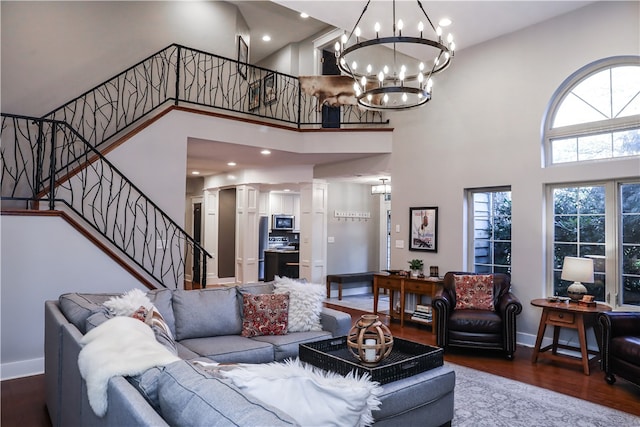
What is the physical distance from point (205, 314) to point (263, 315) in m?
0.50

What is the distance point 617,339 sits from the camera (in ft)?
12.1

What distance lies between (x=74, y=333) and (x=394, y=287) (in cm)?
473

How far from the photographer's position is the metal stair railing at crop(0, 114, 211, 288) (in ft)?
15.5

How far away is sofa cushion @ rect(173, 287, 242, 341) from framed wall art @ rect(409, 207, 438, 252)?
3509mm

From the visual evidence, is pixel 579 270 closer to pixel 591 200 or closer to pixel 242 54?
pixel 591 200

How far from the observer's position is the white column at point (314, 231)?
28.9 ft

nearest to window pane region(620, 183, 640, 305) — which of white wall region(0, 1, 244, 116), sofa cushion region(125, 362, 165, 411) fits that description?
sofa cushion region(125, 362, 165, 411)

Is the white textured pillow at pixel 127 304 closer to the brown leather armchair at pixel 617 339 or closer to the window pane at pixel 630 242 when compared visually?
the brown leather armchair at pixel 617 339

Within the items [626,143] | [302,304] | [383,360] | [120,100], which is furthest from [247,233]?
[626,143]

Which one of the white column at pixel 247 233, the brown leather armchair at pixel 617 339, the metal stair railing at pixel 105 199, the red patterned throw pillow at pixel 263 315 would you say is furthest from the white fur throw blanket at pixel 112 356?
the white column at pixel 247 233

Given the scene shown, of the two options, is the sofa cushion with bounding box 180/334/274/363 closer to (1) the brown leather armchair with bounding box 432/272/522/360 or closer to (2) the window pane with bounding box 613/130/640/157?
(1) the brown leather armchair with bounding box 432/272/522/360

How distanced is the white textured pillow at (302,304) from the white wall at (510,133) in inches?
112

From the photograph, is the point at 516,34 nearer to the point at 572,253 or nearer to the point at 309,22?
the point at 572,253

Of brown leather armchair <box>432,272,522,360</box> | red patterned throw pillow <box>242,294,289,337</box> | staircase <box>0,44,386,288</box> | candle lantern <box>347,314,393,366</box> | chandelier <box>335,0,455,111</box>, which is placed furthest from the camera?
staircase <box>0,44,386,288</box>
